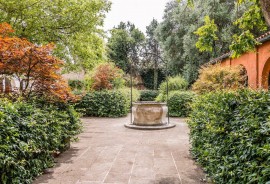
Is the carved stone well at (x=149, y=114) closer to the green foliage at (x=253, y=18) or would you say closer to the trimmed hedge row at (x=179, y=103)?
the trimmed hedge row at (x=179, y=103)

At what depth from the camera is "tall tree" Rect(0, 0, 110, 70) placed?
921cm

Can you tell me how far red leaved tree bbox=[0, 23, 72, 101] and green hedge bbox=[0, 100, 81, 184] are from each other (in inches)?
15.6

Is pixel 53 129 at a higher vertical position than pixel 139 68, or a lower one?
lower

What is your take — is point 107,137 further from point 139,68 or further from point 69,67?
point 139,68

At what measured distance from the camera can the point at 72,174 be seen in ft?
12.6

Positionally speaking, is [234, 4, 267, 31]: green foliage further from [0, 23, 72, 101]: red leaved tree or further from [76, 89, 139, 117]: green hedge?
[76, 89, 139, 117]: green hedge

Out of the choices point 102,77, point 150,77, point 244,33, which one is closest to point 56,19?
point 102,77

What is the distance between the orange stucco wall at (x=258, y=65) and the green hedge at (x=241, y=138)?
688 centimetres

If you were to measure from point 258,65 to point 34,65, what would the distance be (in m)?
9.63

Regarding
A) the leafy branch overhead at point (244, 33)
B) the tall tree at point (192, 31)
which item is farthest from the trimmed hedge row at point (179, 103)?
the leafy branch overhead at point (244, 33)

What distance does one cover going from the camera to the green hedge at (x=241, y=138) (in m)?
1.98

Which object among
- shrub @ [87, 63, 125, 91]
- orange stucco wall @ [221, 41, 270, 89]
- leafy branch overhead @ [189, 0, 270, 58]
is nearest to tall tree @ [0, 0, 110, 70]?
shrub @ [87, 63, 125, 91]

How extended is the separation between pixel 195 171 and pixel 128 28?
130ft

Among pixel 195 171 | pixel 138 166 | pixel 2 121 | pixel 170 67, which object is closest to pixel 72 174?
pixel 138 166
